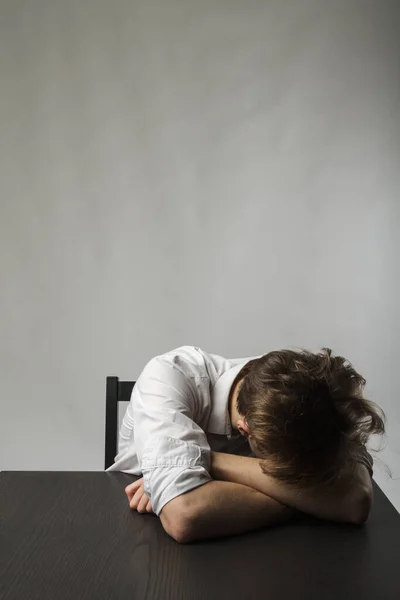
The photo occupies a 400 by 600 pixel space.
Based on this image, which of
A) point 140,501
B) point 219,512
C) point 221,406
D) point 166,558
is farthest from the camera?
point 221,406

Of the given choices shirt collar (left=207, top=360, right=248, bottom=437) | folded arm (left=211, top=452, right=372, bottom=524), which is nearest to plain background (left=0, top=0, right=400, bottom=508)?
shirt collar (left=207, top=360, right=248, bottom=437)

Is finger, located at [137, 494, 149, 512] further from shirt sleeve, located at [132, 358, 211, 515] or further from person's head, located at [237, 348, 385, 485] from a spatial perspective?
person's head, located at [237, 348, 385, 485]

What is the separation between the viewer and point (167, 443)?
120cm

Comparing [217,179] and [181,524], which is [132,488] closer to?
[181,524]

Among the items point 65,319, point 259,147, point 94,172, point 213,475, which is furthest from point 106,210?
point 213,475

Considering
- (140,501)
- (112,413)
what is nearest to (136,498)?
(140,501)

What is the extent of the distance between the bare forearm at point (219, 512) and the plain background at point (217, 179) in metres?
1.82

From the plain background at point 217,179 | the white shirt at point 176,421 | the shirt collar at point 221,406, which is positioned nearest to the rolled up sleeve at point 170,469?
the white shirt at point 176,421

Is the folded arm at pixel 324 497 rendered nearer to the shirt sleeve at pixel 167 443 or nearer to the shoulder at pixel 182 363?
the shirt sleeve at pixel 167 443

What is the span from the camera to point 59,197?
120 inches

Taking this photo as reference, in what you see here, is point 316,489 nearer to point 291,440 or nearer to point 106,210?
point 291,440

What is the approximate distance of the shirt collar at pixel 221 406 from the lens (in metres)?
1.43

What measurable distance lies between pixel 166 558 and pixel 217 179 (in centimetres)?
220

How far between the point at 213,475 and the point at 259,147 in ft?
6.68
